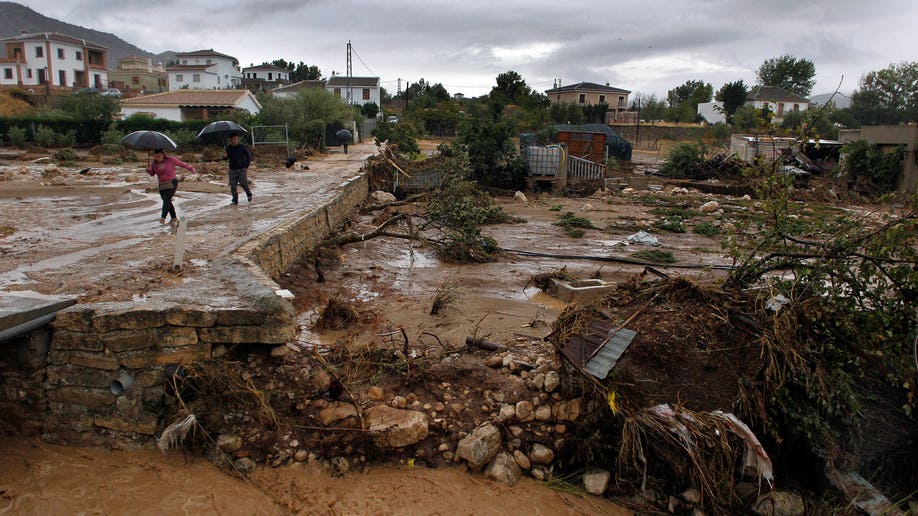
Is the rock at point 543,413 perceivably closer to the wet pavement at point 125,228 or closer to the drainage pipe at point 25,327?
the wet pavement at point 125,228

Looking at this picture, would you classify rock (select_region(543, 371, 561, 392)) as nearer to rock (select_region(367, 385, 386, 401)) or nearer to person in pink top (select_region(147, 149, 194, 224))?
rock (select_region(367, 385, 386, 401))

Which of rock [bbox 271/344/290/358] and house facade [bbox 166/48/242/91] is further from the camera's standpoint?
house facade [bbox 166/48/242/91]

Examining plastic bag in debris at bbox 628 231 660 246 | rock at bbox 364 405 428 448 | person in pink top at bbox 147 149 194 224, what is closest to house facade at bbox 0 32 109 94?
person in pink top at bbox 147 149 194 224

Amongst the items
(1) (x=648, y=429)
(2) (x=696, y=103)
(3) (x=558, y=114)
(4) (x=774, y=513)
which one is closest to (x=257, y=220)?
(1) (x=648, y=429)

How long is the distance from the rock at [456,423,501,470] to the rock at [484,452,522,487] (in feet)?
0.20

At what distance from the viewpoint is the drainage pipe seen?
15.7ft

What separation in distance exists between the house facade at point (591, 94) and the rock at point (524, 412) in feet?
224

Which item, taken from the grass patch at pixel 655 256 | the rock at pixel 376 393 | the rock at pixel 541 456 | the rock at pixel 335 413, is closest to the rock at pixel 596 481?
the rock at pixel 541 456

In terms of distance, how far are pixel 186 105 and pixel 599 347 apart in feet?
129

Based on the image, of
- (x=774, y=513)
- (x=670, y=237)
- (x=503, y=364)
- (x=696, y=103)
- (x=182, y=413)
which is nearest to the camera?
(x=774, y=513)

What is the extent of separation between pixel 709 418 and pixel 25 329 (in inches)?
222

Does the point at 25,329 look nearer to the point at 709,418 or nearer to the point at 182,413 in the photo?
the point at 182,413

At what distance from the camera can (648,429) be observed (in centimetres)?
501

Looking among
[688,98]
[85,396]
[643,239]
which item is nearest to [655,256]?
[643,239]
